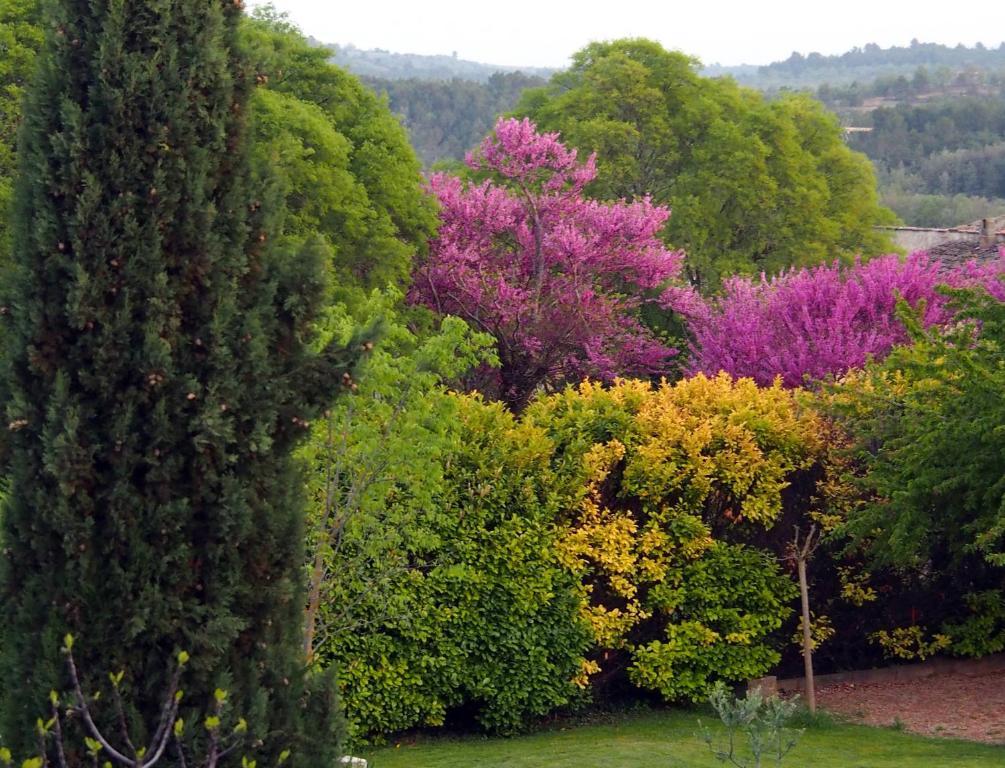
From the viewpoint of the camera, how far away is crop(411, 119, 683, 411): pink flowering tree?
21938mm

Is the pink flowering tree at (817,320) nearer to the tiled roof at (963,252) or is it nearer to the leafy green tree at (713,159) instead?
the leafy green tree at (713,159)

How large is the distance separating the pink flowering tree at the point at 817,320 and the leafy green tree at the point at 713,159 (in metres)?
9.87

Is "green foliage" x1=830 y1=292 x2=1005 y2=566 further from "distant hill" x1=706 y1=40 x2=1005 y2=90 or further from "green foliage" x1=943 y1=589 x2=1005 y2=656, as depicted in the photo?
"distant hill" x1=706 y1=40 x2=1005 y2=90

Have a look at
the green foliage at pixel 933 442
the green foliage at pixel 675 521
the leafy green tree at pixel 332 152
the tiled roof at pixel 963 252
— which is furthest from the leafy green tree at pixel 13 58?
the tiled roof at pixel 963 252

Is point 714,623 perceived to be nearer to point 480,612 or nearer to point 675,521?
point 675,521

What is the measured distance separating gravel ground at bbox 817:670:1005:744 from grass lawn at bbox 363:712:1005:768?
0.49 m

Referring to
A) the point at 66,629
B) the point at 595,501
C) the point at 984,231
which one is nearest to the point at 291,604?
the point at 66,629

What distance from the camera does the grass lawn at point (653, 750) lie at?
1040cm

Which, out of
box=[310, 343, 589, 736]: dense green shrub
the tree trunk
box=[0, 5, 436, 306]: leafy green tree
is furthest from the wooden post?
box=[0, 5, 436, 306]: leafy green tree

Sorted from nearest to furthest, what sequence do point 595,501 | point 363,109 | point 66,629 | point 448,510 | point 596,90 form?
point 66,629 < point 448,510 < point 595,501 < point 363,109 < point 596,90

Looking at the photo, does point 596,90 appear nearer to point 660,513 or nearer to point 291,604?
point 660,513

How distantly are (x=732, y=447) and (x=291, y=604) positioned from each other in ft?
26.0

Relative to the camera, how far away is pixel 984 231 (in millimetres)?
34500

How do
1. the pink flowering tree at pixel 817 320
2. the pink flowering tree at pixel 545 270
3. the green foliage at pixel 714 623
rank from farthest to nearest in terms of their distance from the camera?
the pink flowering tree at pixel 545 270 < the pink flowering tree at pixel 817 320 < the green foliage at pixel 714 623
